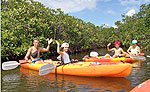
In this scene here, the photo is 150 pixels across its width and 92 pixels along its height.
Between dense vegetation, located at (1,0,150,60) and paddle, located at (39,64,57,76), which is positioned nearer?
paddle, located at (39,64,57,76)

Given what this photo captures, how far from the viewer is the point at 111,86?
412 cm

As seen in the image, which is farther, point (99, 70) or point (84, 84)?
point (99, 70)

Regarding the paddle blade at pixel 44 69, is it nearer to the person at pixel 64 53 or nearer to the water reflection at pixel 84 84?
the water reflection at pixel 84 84

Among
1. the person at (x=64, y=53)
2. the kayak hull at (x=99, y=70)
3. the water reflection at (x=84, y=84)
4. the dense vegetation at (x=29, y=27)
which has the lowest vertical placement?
the water reflection at (x=84, y=84)

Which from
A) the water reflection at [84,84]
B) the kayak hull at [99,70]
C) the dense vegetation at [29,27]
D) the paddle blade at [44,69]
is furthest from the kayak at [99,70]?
the dense vegetation at [29,27]

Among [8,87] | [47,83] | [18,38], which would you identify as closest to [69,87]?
[47,83]

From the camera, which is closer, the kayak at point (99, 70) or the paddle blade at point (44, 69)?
the kayak at point (99, 70)

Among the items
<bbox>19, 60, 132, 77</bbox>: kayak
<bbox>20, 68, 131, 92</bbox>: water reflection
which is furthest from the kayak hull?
<bbox>20, 68, 131, 92</bbox>: water reflection

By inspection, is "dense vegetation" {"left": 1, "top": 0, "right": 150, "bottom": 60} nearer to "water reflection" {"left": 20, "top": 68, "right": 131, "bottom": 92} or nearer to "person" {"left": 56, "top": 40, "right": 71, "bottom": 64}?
"person" {"left": 56, "top": 40, "right": 71, "bottom": 64}

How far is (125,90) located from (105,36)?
1117 inches

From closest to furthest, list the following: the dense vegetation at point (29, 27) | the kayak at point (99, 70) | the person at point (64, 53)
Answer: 1. the kayak at point (99, 70)
2. the person at point (64, 53)
3. the dense vegetation at point (29, 27)

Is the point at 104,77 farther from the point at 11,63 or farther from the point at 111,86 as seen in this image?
the point at 11,63

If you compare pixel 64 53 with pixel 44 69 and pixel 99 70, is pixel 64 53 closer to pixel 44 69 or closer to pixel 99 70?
pixel 44 69

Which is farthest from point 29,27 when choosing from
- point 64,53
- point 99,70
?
point 99,70
